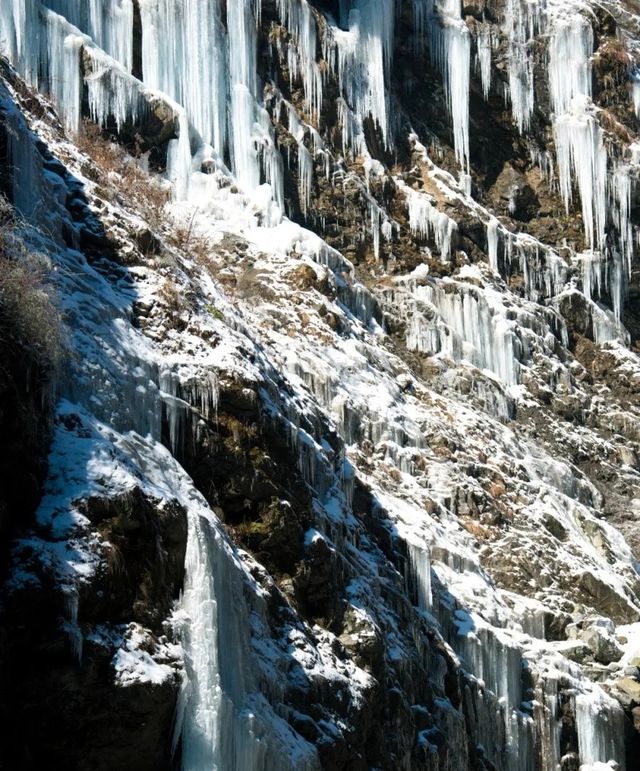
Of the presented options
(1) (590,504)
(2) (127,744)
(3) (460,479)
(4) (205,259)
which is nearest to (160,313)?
(2) (127,744)

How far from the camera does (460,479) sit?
24.9 m

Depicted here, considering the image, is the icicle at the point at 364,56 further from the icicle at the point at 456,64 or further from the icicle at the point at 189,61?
the icicle at the point at 189,61

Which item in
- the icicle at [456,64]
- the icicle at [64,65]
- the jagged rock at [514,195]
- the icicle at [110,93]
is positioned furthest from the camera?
the jagged rock at [514,195]

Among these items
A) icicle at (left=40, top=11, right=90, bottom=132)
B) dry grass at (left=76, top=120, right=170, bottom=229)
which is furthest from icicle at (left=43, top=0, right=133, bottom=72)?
dry grass at (left=76, top=120, right=170, bottom=229)

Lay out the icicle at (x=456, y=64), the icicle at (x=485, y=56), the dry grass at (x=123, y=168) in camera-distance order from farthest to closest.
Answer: the icicle at (x=485, y=56), the icicle at (x=456, y=64), the dry grass at (x=123, y=168)

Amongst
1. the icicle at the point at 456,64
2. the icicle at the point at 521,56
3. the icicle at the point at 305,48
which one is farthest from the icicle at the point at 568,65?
the icicle at the point at 305,48

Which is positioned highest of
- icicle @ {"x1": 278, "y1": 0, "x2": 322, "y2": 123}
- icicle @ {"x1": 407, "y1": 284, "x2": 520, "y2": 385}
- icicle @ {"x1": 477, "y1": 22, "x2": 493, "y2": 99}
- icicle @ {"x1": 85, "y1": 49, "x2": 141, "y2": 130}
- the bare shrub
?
icicle @ {"x1": 477, "y1": 22, "x2": 493, "y2": 99}

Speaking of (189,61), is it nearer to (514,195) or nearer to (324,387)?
(514,195)

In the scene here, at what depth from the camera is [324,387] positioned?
23.7 meters

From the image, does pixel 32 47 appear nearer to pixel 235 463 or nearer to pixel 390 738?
pixel 235 463

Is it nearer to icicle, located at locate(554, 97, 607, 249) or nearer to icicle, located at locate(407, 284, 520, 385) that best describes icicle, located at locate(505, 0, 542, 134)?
icicle, located at locate(554, 97, 607, 249)

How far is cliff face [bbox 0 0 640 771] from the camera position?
37.1 ft

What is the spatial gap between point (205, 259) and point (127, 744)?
46.2 ft

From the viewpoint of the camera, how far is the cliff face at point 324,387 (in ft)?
37.1
